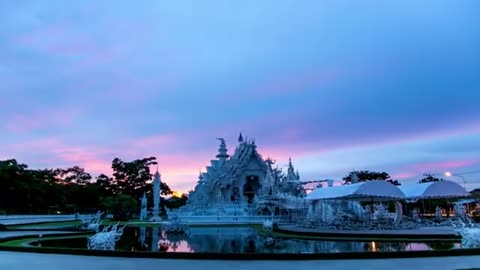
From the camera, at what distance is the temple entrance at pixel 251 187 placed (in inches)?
2272

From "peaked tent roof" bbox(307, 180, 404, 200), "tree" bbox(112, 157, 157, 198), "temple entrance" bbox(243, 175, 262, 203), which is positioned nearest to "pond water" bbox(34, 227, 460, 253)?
"peaked tent roof" bbox(307, 180, 404, 200)

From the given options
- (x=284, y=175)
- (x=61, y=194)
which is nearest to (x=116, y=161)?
(x=61, y=194)

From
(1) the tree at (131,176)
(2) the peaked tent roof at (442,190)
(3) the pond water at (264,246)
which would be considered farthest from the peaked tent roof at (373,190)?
(1) the tree at (131,176)

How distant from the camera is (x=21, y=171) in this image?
1907 inches

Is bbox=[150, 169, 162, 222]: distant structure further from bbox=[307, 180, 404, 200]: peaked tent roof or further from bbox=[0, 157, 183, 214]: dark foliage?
bbox=[307, 180, 404, 200]: peaked tent roof

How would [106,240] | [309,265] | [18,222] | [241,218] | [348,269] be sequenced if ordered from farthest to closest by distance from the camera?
[241,218], [18,222], [106,240], [309,265], [348,269]

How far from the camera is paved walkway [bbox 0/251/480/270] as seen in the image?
11.2 m

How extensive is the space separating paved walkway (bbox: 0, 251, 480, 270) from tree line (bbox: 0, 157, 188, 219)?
32.1 m

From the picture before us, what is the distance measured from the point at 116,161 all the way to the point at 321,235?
5279 centimetres

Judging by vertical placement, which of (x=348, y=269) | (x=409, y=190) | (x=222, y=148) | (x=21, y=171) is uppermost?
(x=222, y=148)

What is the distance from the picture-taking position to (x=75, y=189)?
6244 cm

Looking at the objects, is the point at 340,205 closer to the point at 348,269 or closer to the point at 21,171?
the point at 348,269

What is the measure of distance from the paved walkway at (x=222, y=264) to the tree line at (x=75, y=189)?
32077 millimetres

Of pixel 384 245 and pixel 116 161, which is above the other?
pixel 116 161
